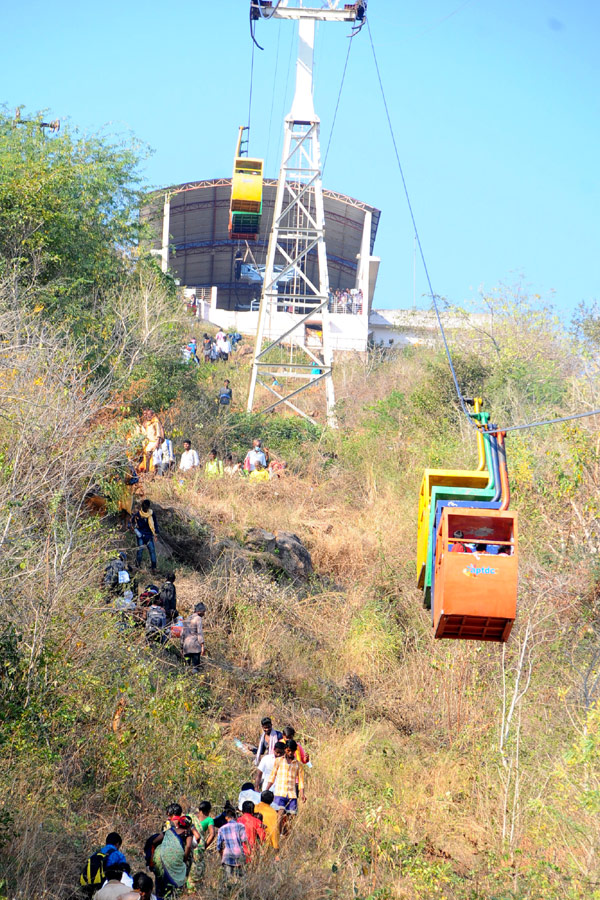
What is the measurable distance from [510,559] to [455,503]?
80 cm

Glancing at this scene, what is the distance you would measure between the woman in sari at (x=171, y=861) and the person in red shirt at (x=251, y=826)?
806 millimetres

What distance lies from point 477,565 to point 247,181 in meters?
23.7

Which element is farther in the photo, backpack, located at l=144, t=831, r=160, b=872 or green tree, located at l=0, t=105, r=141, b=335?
green tree, located at l=0, t=105, r=141, b=335

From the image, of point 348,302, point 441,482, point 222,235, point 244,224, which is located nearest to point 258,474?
point 441,482

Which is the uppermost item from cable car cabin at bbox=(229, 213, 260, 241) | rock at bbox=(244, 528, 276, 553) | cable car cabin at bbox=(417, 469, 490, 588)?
cable car cabin at bbox=(229, 213, 260, 241)

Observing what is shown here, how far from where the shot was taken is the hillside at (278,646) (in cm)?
1188

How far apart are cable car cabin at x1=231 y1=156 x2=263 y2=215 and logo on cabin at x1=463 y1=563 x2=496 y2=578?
77.1 ft

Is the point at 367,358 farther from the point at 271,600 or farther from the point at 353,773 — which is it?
the point at 353,773

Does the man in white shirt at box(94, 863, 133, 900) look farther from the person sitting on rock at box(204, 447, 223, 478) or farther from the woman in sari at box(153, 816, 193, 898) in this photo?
the person sitting on rock at box(204, 447, 223, 478)

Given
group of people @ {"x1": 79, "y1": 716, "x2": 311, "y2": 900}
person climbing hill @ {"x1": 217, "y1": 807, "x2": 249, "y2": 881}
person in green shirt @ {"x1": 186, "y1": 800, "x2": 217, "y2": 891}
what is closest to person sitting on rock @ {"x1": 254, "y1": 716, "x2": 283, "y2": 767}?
group of people @ {"x1": 79, "y1": 716, "x2": 311, "y2": 900}

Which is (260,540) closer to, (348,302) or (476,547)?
(476,547)

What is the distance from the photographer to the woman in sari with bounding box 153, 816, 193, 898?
1005cm

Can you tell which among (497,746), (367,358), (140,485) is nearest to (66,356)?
(140,485)

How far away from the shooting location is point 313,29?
2886 centimetres
